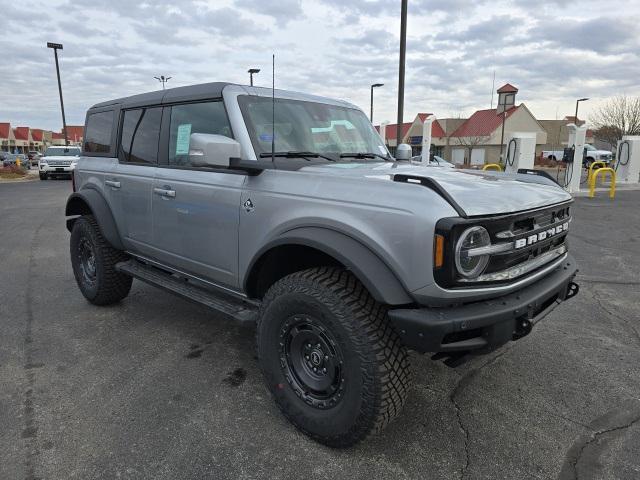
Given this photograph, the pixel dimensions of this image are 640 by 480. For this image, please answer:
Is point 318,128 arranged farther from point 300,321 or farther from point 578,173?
point 578,173

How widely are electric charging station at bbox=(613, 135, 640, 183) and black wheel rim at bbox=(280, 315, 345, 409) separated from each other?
23460 millimetres

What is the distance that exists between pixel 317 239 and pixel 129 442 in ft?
4.86

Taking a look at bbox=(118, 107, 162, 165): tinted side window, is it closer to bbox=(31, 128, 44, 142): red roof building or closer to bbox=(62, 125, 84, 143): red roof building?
bbox=(62, 125, 84, 143): red roof building

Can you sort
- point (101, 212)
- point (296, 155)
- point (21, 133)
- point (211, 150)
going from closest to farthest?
point (211, 150)
point (296, 155)
point (101, 212)
point (21, 133)

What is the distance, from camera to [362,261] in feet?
7.41

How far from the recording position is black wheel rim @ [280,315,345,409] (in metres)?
2.44

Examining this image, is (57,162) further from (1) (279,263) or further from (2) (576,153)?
(1) (279,263)

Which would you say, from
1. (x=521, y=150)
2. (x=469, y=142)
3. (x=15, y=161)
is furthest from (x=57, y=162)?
(x=469, y=142)

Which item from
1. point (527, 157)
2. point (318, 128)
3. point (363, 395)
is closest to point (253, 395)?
point (363, 395)

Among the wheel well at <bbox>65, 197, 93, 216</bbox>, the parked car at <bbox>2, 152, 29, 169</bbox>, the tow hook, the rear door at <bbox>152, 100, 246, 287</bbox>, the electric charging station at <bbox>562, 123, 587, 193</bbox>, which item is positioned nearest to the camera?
the tow hook

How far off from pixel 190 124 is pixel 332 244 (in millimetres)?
1763

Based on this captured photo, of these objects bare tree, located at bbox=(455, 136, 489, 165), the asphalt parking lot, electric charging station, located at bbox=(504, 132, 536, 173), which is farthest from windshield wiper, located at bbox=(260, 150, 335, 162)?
bare tree, located at bbox=(455, 136, 489, 165)

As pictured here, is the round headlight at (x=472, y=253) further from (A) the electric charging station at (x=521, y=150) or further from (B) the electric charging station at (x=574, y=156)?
(B) the electric charging station at (x=574, y=156)

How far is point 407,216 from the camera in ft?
7.00
